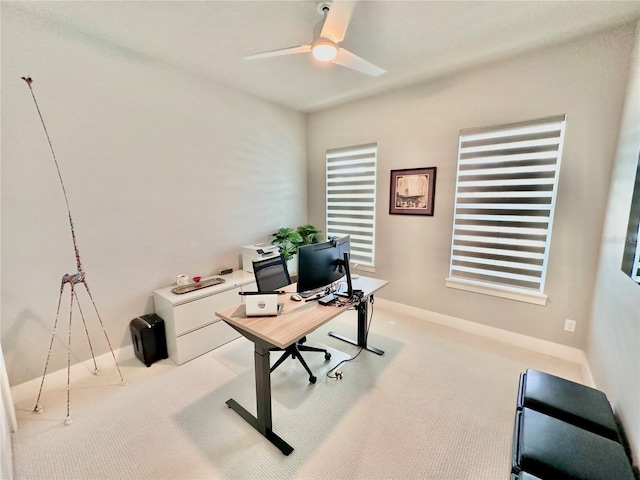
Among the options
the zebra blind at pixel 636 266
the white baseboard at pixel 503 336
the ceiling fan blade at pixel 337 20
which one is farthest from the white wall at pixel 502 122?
the ceiling fan blade at pixel 337 20

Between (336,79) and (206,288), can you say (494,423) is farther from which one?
(336,79)

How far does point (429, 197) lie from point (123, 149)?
10.7 feet

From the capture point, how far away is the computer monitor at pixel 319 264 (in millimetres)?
1960

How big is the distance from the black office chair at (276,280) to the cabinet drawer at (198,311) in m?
0.77

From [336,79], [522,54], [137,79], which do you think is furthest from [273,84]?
[522,54]

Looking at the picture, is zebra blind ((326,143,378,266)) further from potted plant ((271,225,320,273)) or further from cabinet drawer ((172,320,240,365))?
cabinet drawer ((172,320,240,365))

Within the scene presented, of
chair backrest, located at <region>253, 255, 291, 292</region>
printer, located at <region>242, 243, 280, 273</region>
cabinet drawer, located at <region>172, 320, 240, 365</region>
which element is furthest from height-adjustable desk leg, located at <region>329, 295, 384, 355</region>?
cabinet drawer, located at <region>172, 320, 240, 365</region>

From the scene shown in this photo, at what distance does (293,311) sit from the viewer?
1.96 meters

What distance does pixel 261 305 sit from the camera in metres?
1.83

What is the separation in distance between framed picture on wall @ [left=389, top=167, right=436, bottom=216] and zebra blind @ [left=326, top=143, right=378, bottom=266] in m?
0.31

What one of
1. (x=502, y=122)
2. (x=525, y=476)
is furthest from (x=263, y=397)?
(x=502, y=122)

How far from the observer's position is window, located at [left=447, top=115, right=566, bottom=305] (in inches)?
99.8

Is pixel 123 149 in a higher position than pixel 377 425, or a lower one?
higher

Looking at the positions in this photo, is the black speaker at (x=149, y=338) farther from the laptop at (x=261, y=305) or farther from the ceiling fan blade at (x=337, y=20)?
the ceiling fan blade at (x=337, y=20)
